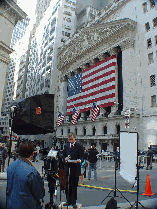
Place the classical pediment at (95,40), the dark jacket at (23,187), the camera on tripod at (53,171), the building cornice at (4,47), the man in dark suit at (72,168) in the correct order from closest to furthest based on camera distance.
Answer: the dark jacket at (23,187), the camera on tripod at (53,171), the man in dark suit at (72,168), the building cornice at (4,47), the classical pediment at (95,40)

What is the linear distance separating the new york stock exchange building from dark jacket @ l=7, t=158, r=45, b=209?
964 inches

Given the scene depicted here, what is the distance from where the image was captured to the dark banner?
5.22 meters

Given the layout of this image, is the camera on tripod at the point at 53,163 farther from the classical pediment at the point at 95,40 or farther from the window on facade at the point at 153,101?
the classical pediment at the point at 95,40

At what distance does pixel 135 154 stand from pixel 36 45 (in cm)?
7926

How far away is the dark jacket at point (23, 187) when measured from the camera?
2.61 m

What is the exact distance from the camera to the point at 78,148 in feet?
19.5

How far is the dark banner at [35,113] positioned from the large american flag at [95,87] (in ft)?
89.9

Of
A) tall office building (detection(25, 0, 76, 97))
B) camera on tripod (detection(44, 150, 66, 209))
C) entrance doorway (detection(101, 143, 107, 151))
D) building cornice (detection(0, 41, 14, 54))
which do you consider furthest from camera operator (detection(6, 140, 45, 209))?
tall office building (detection(25, 0, 76, 97))

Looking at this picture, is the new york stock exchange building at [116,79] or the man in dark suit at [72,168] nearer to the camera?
the man in dark suit at [72,168]

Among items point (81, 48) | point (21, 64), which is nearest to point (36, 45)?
point (21, 64)

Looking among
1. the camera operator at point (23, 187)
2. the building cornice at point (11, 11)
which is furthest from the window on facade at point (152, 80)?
the camera operator at point (23, 187)

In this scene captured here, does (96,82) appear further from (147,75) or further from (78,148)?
(78,148)

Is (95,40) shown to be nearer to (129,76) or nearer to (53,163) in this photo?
(129,76)

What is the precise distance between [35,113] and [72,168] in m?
1.97
